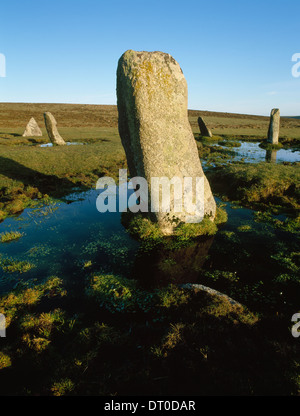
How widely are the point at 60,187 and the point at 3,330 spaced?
12433 millimetres

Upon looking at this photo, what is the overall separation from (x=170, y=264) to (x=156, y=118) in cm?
590

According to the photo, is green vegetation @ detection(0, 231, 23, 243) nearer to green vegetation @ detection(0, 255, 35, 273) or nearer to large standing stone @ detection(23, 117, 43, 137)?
green vegetation @ detection(0, 255, 35, 273)

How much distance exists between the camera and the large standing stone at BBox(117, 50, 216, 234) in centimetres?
895

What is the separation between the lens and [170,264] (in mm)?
8664

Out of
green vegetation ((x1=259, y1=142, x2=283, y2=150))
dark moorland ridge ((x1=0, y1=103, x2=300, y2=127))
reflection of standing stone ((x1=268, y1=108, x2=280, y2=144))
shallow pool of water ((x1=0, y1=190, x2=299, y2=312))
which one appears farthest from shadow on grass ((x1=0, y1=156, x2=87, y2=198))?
dark moorland ridge ((x1=0, y1=103, x2=300, y2=127))

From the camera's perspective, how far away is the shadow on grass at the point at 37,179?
16.4 meters

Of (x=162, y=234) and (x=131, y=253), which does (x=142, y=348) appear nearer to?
(x=131, y=253)

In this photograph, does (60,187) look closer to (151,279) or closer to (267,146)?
(151,279)

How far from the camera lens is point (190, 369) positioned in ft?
14.9

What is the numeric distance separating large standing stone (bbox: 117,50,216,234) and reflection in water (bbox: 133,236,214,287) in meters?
1.44

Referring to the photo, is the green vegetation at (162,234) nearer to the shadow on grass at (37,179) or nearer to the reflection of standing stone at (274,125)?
the shadow on grass at (37,179)

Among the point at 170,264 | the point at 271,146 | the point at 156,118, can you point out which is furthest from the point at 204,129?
the point at 170,264

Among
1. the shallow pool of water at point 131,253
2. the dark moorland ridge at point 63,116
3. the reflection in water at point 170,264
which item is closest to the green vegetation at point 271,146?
the shallow pool of water at point 131,253

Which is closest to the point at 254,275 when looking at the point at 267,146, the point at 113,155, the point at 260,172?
the point at 260,172
